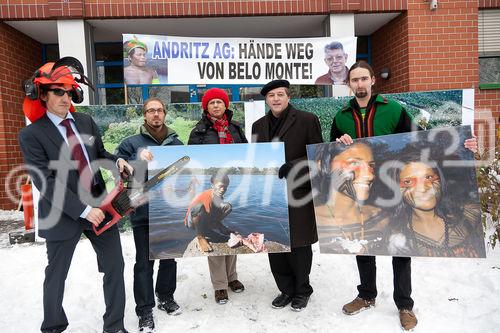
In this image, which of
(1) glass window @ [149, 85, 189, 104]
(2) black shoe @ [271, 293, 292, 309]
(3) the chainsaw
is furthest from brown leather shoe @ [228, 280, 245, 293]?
(1) glass window @ [149, 85, 189, 104]

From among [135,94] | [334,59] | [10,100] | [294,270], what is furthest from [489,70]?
[10,100]

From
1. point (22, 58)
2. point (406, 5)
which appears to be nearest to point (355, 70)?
point (406, 5)

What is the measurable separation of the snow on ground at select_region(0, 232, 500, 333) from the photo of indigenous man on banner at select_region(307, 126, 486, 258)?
0.66m

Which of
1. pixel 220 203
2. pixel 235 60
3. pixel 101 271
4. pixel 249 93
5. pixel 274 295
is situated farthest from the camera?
pixel 249 93

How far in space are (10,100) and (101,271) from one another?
6.19 m

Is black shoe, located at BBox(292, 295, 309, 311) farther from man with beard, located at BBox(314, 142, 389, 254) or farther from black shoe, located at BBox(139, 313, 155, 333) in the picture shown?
black shoe, located at BBox(139, 313, 155, 333)

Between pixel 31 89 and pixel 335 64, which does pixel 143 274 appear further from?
pixel 335 64

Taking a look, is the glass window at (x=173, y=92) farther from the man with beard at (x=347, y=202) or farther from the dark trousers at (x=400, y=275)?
the dark trousers at (x=400, y=275)

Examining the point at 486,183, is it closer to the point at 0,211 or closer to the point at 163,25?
the point at 163,25

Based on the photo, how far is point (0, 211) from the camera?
708 centimetres

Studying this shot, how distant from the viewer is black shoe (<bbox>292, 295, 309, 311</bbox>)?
10.3ft

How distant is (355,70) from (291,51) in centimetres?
371

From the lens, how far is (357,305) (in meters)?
3.10

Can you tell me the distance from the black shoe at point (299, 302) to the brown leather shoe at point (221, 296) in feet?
2.03
